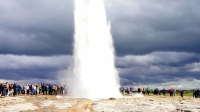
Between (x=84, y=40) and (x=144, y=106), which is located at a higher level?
(x=84, y=40)

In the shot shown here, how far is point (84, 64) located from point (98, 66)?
2209 millimetres

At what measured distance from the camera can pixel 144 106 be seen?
92.4 feet

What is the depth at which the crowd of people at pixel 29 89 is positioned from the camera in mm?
39641

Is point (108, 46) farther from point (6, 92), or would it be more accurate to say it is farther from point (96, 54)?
point (6, 92)

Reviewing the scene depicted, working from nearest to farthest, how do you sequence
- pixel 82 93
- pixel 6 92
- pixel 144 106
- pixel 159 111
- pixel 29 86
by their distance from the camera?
pixel 159 111
pixel 144 106
pixel 6 92
pixel 82 93
pixel 29 86

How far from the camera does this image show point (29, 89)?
46.1 m

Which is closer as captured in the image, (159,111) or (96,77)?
(159,111)

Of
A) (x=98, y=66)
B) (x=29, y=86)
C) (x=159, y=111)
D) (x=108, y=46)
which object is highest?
(x=108, y=46)

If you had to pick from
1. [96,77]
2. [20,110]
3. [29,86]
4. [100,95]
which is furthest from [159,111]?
[29,86]

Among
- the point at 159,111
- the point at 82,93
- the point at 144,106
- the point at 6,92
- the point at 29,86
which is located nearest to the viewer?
the point at 159,111

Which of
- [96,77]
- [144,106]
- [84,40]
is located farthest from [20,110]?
[84,40]

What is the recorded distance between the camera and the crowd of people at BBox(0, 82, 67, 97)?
130 ft

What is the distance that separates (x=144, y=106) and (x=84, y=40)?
22035 mm

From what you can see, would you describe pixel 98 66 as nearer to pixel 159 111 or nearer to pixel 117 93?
pixel 117 93
